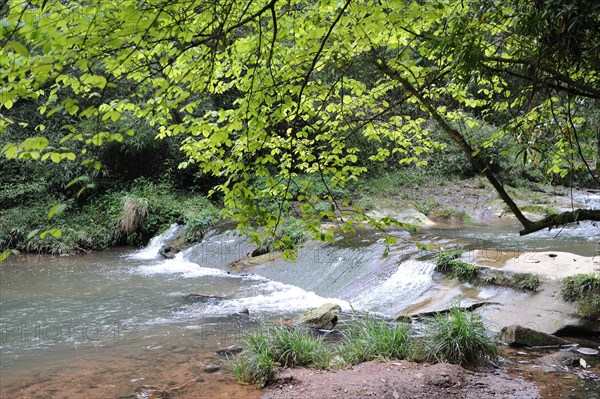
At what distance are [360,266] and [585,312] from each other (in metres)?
4.15

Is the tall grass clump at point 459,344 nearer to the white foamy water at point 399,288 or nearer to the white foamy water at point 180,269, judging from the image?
the white foamy water at point 399,288

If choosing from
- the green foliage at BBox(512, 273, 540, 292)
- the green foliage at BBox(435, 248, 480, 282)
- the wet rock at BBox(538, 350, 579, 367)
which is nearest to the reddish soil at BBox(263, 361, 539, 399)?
the wet rock at BBox(538, 350, 579, 367)

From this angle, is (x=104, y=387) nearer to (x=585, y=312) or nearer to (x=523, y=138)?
(x=523, y=138)

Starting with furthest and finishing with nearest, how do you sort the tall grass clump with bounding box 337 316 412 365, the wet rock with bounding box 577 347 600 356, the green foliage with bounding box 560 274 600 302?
the green foliage with bounding box 560 274 600 302, the wet rock with bounding box 577 347 600 356, the tall grass clump with bounding box 337 316 412 365

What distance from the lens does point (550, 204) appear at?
1652cm

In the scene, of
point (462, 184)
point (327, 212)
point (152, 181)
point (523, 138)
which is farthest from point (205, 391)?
point (462, 184)

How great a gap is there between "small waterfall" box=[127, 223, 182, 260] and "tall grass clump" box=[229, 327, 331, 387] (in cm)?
866

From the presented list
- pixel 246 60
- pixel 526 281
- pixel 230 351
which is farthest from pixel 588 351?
pixel 246 60

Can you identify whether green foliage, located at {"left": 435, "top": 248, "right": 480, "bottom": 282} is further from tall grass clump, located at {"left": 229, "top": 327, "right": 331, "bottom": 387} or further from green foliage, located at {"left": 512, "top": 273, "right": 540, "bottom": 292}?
tall grass clump, located at {"left": 229, "top": 327, "right": 331, "bottom": 387}

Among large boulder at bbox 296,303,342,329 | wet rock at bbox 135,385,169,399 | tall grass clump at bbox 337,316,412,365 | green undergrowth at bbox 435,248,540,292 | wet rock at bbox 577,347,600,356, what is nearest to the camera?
wet rock at bbox 135,385,169,399

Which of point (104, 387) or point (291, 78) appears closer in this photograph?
point (291, 78)

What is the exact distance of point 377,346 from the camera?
5.59 meters

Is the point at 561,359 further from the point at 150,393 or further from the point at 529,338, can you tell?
the point at 150,393

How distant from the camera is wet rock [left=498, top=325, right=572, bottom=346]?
6.10m
